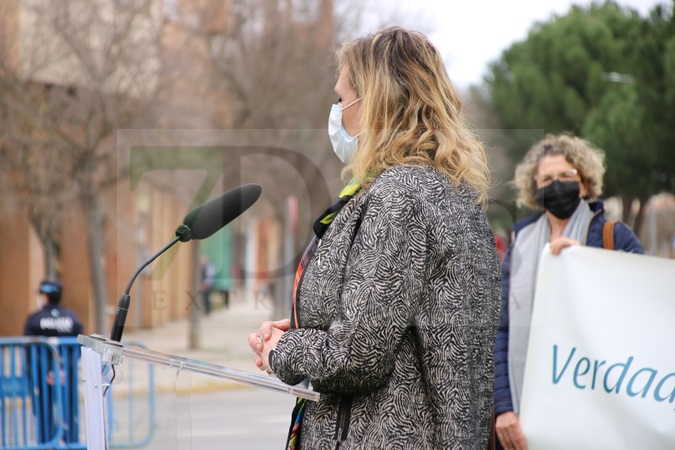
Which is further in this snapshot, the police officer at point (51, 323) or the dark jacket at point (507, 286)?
the police officer at point (51, 323)

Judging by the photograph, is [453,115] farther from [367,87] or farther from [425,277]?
[425,277]

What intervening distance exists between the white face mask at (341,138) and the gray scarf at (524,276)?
1.69 meters

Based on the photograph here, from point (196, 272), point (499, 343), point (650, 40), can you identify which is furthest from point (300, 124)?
point (499, 343)

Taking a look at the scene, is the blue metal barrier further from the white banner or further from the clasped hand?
the clasped hand

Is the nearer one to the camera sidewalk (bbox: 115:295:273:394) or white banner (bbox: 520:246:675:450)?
white banner (bbox: 520:246:675:450)

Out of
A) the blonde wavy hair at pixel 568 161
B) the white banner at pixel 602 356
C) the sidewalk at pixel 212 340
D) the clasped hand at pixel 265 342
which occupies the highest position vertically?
the blonde wavy hair at pixel 568 161

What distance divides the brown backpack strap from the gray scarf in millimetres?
101

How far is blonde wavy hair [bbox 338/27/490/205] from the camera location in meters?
2.40

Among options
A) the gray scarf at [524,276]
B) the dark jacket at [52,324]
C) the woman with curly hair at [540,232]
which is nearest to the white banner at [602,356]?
the woman with curly hair at [540,232]

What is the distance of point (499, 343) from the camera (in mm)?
4059

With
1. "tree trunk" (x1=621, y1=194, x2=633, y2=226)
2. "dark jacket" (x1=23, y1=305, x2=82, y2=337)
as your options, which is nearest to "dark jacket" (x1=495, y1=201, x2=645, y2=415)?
"dark jacket" (x1=23, y1=305, x2=82, y2=337)

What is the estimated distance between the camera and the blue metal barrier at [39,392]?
8555 millimetres

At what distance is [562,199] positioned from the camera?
14.0ft

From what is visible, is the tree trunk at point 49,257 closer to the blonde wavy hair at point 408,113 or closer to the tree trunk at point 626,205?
the tree trunk at point 626,205
